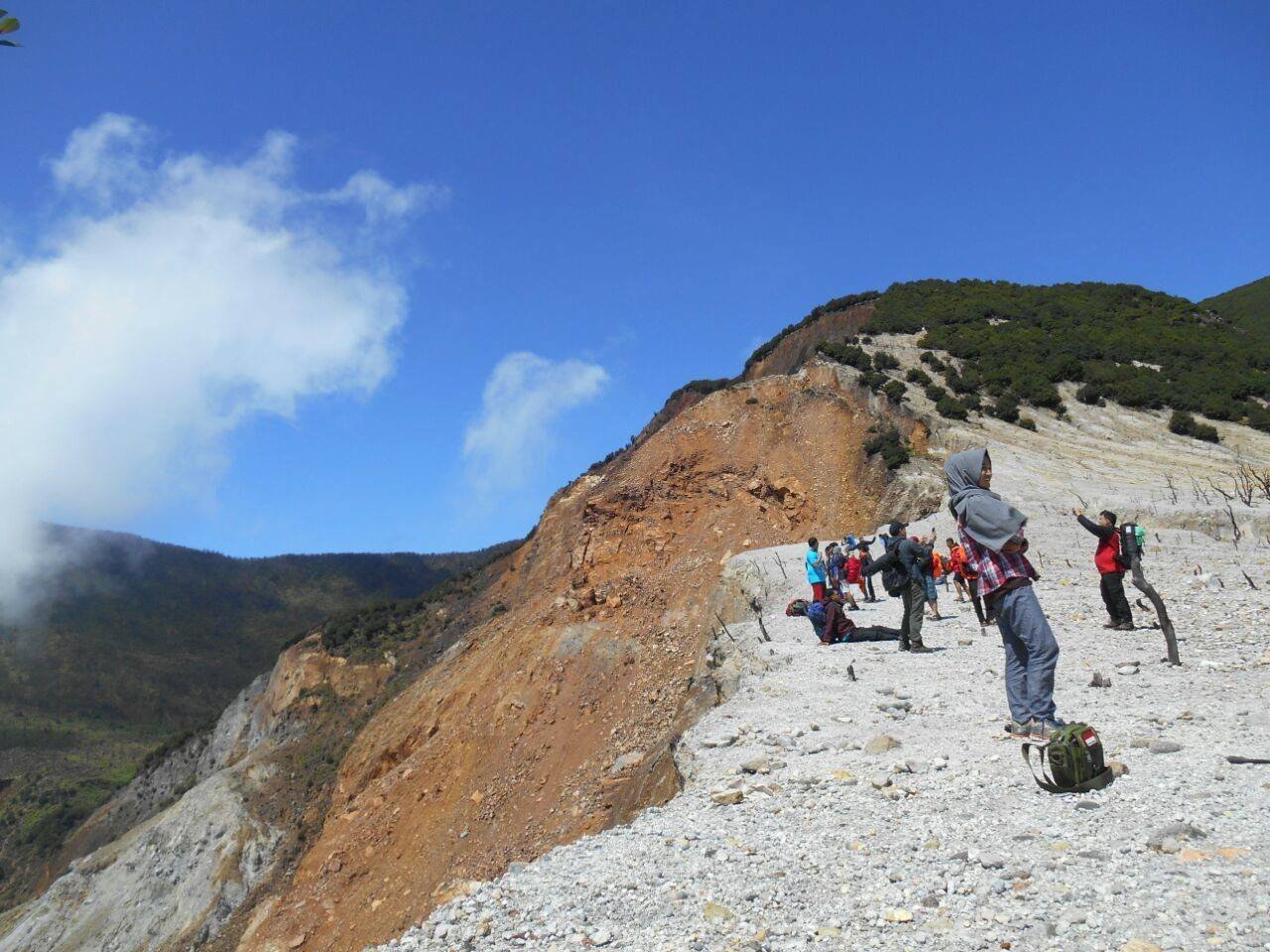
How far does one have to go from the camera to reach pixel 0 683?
98688mm

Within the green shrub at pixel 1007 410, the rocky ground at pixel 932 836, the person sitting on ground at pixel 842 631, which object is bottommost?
the rocky ground at pixel 932 836

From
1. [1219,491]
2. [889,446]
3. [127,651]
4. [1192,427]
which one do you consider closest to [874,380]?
[889,446]

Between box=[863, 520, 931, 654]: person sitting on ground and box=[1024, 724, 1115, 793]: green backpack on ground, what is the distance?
592 centimetres

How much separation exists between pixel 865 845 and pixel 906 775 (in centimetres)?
134

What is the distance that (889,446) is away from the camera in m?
30.3

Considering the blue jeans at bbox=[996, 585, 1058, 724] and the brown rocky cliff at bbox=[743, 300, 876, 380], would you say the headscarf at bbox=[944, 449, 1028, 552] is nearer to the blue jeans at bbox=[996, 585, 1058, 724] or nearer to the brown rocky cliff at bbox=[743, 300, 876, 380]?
the blue jeans at bbox=[996, 585, 1058, 724]

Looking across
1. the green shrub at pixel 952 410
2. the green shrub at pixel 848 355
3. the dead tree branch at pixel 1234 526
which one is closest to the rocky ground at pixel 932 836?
the dead tree branch at pixel 1234 526

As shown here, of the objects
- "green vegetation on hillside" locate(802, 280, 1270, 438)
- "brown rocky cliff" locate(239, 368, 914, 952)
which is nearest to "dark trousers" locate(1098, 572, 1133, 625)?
"brown rocky cliff" locate(239, 368, 914, 952)

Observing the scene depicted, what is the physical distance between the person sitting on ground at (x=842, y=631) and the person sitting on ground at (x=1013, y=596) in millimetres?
6668

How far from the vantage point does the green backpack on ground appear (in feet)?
17.5

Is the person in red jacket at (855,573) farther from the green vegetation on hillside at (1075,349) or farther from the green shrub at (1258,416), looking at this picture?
the green shrub at (1258,416)

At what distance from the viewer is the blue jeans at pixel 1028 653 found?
19.7 ft

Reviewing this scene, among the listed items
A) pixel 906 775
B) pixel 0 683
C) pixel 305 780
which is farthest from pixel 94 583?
pixel 906 775

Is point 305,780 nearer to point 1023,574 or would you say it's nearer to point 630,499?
point 630,499
